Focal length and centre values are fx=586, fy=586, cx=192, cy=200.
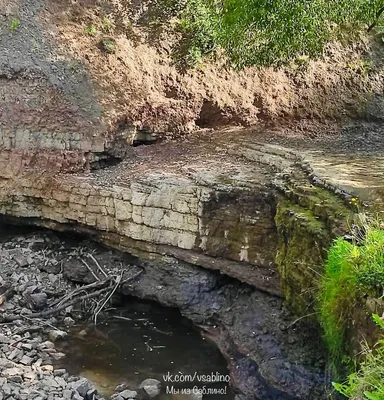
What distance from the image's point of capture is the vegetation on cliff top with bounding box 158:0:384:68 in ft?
31.1

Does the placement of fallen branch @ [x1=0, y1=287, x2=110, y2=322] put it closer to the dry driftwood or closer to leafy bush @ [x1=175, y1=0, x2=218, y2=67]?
the dry driftwood

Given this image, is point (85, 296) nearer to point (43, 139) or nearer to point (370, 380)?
point (43, 139)

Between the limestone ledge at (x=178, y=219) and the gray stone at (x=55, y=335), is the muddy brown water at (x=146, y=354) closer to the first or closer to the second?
the gray stone at (x=55, y=335)

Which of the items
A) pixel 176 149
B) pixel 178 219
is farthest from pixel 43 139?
pixel 178 219

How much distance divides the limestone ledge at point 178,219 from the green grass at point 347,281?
2.11 m

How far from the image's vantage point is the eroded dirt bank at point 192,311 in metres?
6.55

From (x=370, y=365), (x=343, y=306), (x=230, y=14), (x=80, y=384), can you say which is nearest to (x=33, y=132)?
(x=230, y=14)

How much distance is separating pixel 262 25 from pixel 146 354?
5.65 m

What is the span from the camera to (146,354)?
7617mm

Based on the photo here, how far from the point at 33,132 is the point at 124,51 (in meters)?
2.28

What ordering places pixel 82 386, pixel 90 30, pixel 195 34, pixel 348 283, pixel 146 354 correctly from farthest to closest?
pixel 195 34 < pixel 90 30 < pixel 146 354 < pixel 82 386 < pixel 348 283

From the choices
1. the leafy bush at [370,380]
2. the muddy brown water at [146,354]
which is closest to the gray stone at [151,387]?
the muddy brown water at [146,354]

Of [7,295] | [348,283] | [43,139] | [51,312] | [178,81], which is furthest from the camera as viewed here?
[178,81]

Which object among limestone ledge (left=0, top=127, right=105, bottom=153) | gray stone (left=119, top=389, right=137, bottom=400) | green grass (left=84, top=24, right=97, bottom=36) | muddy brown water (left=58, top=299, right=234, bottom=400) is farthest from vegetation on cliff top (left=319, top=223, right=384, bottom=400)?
green grass (left=84, top=24, right=97, bottom=36)
